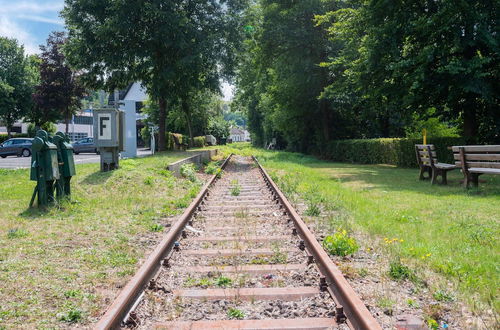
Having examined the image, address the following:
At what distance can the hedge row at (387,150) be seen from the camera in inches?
667

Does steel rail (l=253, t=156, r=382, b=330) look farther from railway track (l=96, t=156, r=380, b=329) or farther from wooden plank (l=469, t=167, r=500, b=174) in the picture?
wooden plank (l=469, t=167, r=500, b=174)

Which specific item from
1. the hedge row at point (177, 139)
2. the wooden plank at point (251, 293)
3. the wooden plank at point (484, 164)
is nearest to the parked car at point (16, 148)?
the hedge row at point (177, 139)

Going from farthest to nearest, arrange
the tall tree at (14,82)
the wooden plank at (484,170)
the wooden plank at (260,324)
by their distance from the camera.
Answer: the tall tree at (14,82), the wooden plank at (484,170), the wooden plank at (260,324)

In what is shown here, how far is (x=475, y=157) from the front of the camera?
9688mm

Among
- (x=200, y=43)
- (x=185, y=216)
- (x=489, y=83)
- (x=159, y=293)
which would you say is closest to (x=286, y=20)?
(x=200, y=43)

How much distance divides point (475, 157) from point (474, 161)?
65 centimetres

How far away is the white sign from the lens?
481 inches

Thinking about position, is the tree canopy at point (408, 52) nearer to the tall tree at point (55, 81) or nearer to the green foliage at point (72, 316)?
the green foliage at point (72, 316)

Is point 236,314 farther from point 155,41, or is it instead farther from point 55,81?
point 55,81

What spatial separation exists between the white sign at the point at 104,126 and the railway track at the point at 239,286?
6669 mm

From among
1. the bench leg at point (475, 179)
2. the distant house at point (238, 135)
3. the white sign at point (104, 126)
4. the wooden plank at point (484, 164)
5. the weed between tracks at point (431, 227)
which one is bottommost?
the weed between tracks at point (431, 227)

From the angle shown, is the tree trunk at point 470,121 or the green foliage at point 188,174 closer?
the green foliage at point 188,174

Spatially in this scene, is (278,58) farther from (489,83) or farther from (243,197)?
(243,197)

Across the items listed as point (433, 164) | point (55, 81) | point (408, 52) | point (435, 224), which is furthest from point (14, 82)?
point (435, 224)
